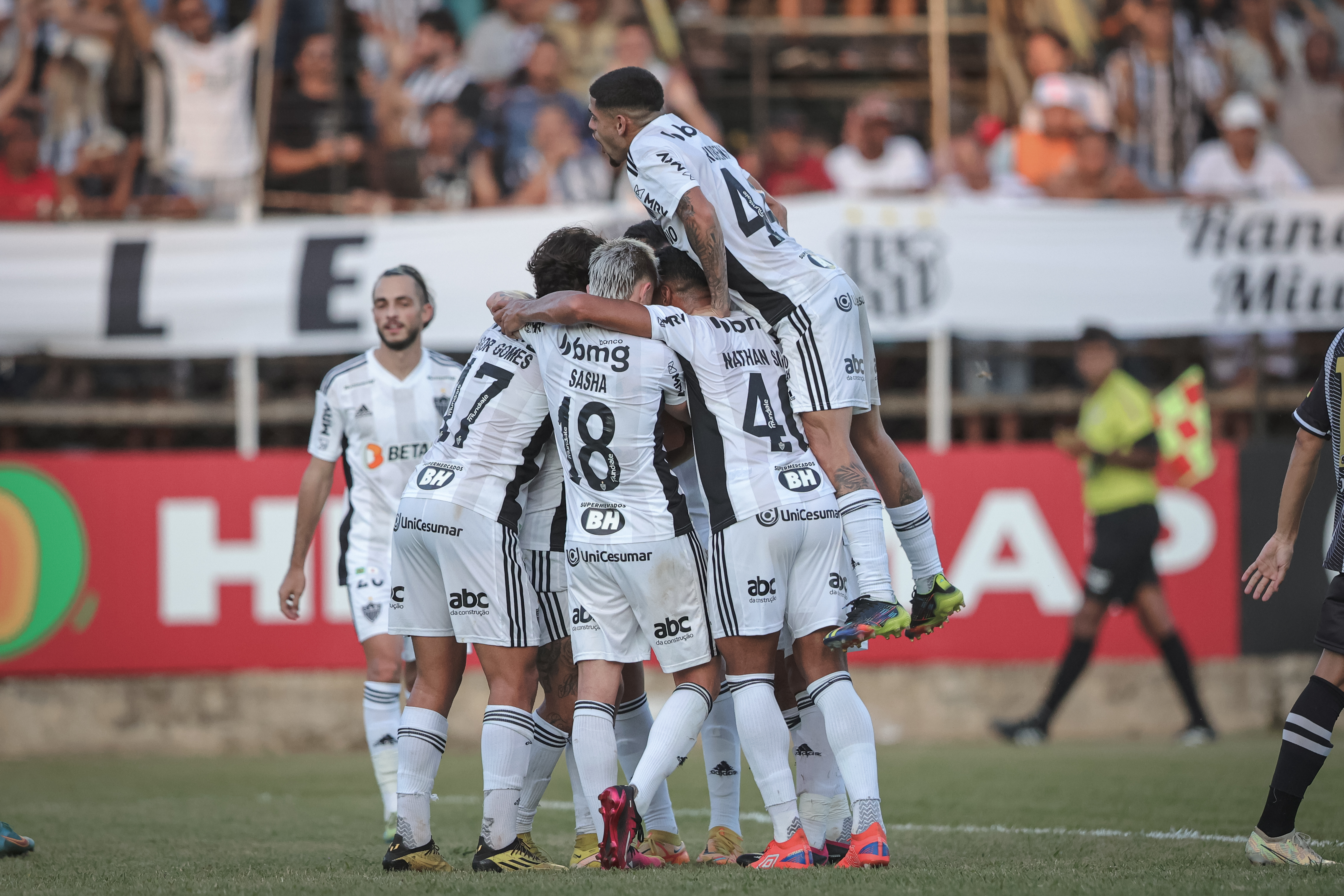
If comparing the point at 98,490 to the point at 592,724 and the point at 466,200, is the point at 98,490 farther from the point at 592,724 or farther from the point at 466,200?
the point at 592,724

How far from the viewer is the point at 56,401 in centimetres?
1267

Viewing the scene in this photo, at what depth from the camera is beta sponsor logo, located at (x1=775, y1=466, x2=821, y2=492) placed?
19.5 feet

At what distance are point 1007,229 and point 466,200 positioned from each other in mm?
4654

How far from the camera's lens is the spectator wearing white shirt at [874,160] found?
13891mm

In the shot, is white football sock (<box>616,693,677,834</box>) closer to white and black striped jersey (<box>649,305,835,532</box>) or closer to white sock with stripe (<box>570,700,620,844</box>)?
white sock with stripe (<box>570,700,620,844</box>)

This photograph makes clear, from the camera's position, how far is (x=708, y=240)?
6188 mm

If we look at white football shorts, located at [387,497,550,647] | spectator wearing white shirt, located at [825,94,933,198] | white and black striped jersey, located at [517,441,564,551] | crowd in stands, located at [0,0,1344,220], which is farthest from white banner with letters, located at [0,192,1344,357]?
white football shorts, located at [387,497,550,647]

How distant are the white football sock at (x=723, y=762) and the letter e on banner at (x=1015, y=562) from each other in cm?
558

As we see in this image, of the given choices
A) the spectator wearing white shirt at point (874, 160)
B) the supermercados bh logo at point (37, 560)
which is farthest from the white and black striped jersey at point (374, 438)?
the spectator wearing white shirt at point (874, 160)

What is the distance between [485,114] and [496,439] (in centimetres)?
842

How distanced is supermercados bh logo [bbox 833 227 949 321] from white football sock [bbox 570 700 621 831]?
252 inches

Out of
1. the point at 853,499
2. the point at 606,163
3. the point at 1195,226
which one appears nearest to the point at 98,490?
the point at 606,163

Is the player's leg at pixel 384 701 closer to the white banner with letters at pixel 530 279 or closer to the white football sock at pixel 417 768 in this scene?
the white football sock at pixel 417 768

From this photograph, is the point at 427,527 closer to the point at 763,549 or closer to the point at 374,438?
the point at 763,549
